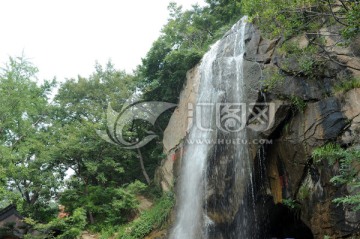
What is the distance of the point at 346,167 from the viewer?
23.2 ft

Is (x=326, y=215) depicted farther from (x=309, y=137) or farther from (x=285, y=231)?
(x=285, y=231)

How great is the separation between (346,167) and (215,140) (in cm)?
513

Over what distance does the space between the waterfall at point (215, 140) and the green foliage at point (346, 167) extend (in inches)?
110

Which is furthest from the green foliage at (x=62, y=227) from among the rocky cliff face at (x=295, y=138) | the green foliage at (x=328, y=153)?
the green foliage at (x=328, y=153)

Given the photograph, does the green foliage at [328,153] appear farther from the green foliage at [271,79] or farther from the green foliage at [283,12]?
the green foliage at [283,12]

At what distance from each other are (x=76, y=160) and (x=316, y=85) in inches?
466

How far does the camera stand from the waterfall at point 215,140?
10156 mm

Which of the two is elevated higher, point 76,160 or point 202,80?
point 202,80

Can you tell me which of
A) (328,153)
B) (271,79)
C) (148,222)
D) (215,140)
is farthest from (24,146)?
(328,153)

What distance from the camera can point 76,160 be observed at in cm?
1544

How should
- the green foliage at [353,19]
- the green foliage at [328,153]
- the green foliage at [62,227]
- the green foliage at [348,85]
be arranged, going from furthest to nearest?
the green foliage at [62,227], the green foliage at [348,85], the green foliage at [328,153], the green foliage at [353,19]

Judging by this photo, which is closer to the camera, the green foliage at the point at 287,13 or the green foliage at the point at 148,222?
the green foliage at the point at 287,13

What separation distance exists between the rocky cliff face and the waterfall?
31 cm

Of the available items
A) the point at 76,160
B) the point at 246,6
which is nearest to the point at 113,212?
the point at 76,160
